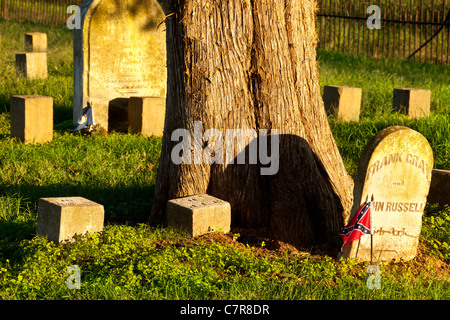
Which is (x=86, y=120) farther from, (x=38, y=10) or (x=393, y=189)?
(x=38, y=10)

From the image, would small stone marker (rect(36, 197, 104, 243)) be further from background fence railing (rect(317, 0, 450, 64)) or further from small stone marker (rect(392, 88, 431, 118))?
background fence railing (rect(317, 0, 450, 64))

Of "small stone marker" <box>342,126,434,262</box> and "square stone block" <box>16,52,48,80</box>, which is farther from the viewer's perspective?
"square stone block" <box>16,52,48,80</box>

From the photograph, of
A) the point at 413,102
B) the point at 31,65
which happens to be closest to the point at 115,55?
the point at 31,65

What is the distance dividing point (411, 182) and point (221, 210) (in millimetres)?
1402

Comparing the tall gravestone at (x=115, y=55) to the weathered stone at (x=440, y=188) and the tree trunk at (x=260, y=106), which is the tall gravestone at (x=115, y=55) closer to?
the tree trunk at (x=260, y=106)

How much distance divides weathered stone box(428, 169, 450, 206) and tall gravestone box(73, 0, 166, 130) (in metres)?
4.63

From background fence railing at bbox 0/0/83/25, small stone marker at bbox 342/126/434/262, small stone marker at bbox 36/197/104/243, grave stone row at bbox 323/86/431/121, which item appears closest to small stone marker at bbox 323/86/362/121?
grave stone row at bbox 323/86/431/121

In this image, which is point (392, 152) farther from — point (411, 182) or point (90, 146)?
point (90, 146)

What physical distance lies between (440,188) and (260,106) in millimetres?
1987

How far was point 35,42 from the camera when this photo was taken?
552 inches

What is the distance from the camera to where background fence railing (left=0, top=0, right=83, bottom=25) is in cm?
1988

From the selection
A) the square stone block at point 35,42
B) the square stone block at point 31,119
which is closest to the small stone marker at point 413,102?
the square stone block at point 31,119

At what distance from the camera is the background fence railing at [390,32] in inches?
565
